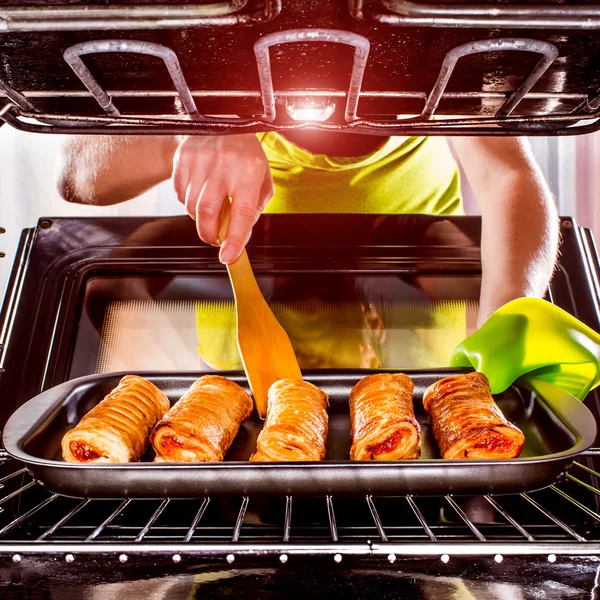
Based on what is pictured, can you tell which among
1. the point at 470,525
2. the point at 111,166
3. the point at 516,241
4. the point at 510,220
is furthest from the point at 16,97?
the point at 510,220

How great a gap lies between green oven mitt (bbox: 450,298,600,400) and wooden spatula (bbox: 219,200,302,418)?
47cm

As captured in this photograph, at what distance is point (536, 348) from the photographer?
144 cm

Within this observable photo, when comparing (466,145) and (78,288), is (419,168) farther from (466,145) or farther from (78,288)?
(78,288)

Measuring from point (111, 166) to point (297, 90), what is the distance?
1.51 m

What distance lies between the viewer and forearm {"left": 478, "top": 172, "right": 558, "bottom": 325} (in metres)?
1.68

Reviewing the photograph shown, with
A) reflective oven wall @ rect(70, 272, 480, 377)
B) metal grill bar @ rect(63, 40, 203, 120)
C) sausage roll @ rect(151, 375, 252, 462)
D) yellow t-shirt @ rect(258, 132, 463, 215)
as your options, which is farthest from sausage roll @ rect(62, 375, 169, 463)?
yellow t-shirt @ rect(258, 132, 463, 215)

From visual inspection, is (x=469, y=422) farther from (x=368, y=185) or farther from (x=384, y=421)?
(x=368, y=185)

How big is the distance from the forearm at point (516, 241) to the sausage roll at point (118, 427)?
0.90 meters

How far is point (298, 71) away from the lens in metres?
0.81

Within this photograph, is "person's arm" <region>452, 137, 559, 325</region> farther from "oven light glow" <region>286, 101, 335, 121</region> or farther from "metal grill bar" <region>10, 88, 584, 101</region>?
"oven light glow" <region>286, 101, 335, 121</region>

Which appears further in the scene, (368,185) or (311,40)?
(368,185)

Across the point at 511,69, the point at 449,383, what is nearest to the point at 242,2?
the point at 511,69

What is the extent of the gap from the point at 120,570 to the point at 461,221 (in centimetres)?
137

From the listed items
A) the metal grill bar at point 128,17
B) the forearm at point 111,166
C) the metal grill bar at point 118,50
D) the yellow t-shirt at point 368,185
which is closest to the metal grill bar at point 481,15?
the metal grill bar at point 128,17
